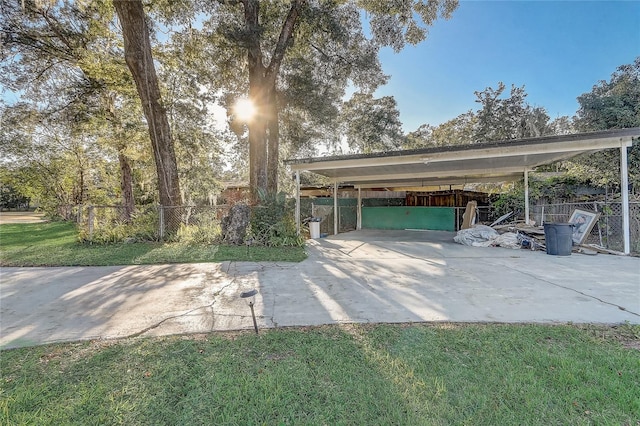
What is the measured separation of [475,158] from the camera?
26.0ft

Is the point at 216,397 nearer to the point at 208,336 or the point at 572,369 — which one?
the point at 208,336

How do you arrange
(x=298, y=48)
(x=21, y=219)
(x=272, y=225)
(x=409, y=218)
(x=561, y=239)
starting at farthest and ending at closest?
(x=21, y=219) → (x=409, y=218) → (x=298, y=48) → (x=272, y=225) → (x=561, y=239)

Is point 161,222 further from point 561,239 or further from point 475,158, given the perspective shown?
point 561,239

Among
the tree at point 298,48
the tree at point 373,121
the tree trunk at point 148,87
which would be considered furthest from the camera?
the tree at point 373,121

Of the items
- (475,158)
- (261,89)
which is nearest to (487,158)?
(475,158)

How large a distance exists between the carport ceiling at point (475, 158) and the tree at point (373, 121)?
9.01m

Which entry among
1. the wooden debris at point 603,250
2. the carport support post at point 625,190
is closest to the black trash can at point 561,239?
the wooden debris at point 603,250

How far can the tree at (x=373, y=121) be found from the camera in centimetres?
2005

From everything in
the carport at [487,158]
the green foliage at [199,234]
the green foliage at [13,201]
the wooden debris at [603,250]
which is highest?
the green foliage at [13,201]

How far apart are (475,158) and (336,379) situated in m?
7.82

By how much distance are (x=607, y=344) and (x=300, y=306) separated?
121 inches

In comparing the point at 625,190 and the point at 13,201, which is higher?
the point at 13,201

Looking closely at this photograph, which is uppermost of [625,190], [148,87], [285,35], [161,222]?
[285,35]

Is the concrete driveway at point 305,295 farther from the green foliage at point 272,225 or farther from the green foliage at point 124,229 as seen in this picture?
the green foliage at point 124,229
